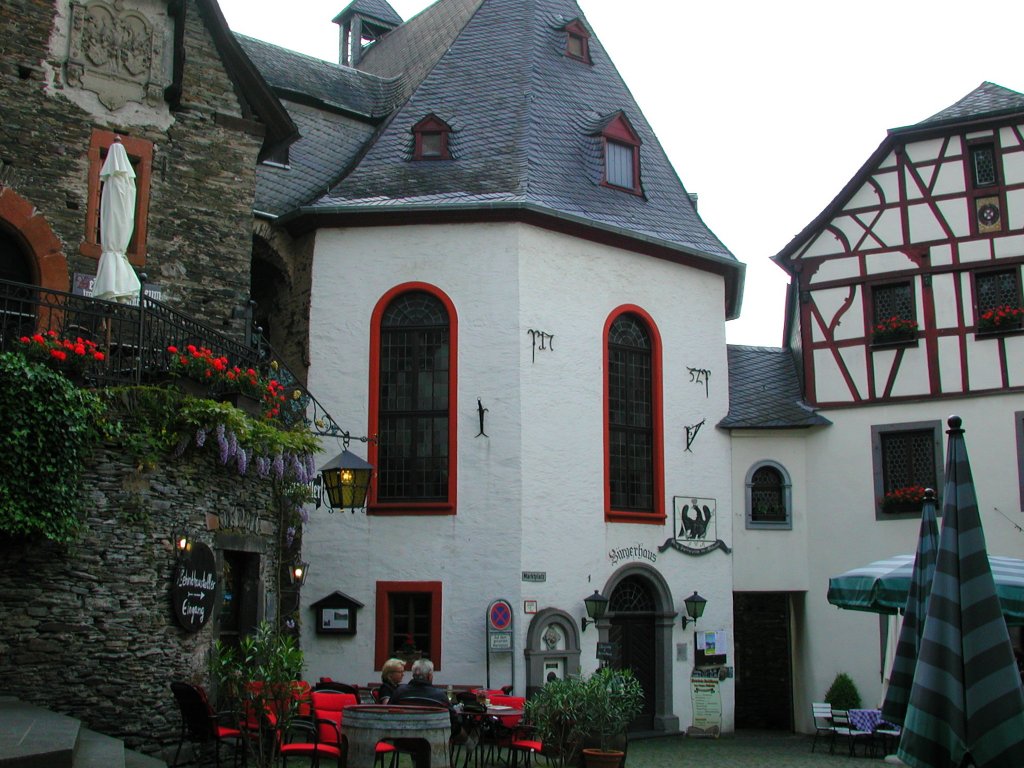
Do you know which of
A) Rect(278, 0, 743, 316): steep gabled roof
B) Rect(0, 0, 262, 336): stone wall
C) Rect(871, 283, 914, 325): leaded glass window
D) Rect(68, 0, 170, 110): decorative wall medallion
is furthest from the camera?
Rect(871, 283, 914, 325): leaded glass window

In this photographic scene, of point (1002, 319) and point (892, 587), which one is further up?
point (1002, 319)

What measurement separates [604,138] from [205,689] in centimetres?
1156

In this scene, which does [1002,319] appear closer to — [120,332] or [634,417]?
[634,417]

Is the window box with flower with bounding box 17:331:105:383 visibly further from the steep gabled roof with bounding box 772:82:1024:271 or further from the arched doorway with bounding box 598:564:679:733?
the steep gabled roof with bounding box 772:82:1024:271

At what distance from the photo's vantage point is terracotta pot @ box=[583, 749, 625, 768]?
11.5m

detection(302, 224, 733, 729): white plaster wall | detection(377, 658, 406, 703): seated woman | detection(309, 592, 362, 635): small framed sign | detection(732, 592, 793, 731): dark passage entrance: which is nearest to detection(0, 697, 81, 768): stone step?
detection(377, 658, 406, 703): seated woman

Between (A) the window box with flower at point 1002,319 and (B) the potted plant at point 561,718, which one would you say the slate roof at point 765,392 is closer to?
(A) the window box with flower at point 1002,319

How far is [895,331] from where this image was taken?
1838 centimetres

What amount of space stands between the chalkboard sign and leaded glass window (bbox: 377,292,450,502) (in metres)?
5.81

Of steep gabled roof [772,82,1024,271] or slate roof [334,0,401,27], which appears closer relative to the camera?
steep gabled roof [772,82,1024,271]

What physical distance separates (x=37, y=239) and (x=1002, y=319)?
535 inches

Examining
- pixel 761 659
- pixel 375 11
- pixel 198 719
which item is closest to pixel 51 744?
pixel 198 719

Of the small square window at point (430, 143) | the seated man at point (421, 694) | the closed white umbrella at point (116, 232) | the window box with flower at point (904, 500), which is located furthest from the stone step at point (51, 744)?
the window box with flower at point (904, 500)

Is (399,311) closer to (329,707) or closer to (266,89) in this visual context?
(266,89)
